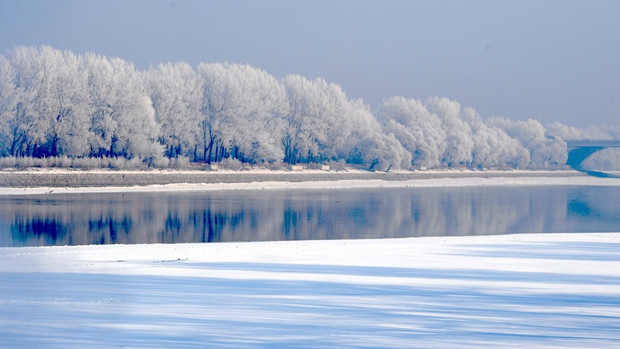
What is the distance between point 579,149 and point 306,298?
467 feet

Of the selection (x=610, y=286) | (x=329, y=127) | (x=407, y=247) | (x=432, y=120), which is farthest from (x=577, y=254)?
(x=432, y=120)

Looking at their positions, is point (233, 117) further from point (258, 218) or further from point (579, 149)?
point (579, 149)

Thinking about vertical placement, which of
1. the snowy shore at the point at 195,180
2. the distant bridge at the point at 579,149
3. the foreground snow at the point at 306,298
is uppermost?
the distant bridge at the point at 579,149

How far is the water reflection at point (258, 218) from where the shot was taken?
25.5 meters

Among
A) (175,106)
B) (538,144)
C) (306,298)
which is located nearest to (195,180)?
(175,106)

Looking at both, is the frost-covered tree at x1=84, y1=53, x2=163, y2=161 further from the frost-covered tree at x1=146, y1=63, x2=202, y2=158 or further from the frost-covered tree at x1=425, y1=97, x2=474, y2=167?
the frost-covered tree at x1=425, y1=97, x2=474, y2=167

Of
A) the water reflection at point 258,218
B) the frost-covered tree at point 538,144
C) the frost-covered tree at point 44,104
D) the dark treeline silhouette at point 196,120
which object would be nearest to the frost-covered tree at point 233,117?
the dark treeline silhouette at point 196,120

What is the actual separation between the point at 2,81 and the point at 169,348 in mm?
53182

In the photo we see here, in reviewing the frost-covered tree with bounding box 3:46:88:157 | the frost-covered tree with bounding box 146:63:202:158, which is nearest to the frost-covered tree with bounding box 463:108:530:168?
the frost-covered tree with bounding box 146:63:202:158

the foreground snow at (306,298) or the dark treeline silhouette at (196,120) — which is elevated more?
the dark treeline silhouette at (196,120)

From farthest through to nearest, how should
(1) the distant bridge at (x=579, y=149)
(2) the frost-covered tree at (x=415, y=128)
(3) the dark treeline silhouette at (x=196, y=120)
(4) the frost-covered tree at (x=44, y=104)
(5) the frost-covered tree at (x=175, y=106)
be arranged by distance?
(1) the distant bridge at (x=579, y=149) → (2) the frost-covered tree at (x=415, y=128) → (5) the frost-covered tree at (x=175, y=106) → (3) the dark treeline silhouette at (x=196, y=120) → (4) the frost-covered tree at (x=44, y=104)

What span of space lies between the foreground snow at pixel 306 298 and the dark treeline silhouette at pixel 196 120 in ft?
144

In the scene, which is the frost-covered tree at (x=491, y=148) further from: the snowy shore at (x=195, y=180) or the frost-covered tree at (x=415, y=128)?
the snowy shore at (x=195, y=180)

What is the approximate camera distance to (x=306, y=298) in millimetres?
10594
